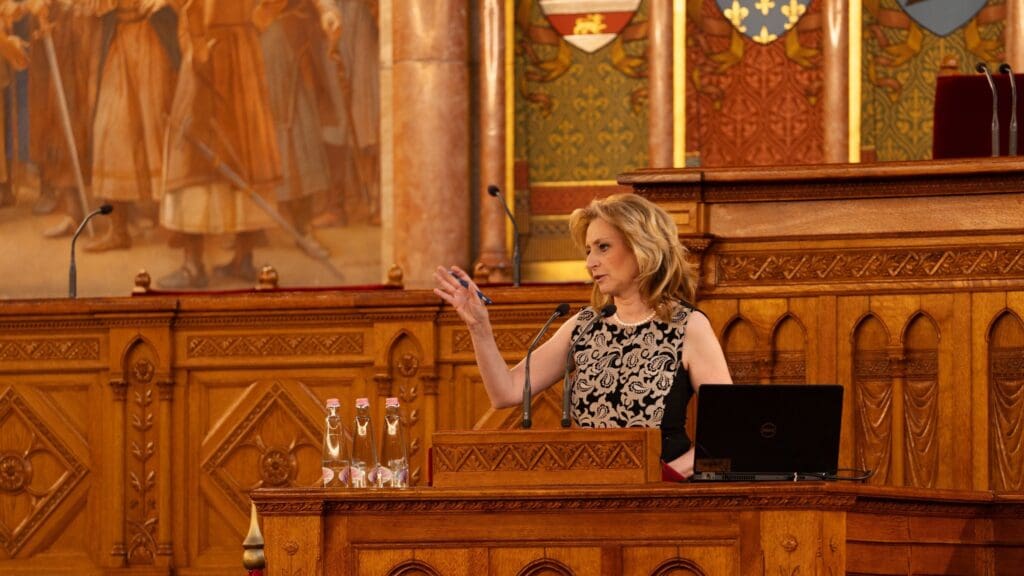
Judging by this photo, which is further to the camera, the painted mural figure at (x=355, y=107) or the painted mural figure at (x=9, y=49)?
the painted mural figure at (x=9, y=49)

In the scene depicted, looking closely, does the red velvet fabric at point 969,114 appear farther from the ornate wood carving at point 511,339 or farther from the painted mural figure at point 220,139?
the painted mural figure at point 220,139

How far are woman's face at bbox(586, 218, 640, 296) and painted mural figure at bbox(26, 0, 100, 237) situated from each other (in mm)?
7597

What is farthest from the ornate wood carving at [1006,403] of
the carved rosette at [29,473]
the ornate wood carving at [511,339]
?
the carved rosette at [29,473]

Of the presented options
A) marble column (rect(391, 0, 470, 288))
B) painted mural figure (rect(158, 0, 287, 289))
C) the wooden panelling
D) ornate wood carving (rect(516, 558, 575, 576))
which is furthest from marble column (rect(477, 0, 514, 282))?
ornate wood carving (rect(516, 558, 575, 576))

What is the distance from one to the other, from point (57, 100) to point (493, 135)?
2.88 meters

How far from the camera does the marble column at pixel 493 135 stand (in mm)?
11680

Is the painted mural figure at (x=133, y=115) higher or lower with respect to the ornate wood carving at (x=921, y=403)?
higher

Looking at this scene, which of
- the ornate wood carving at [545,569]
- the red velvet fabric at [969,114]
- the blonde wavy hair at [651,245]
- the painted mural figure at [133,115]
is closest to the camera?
the ornate wood carving at [545,569]

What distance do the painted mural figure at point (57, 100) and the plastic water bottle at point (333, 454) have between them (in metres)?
6.79

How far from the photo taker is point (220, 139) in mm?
12094

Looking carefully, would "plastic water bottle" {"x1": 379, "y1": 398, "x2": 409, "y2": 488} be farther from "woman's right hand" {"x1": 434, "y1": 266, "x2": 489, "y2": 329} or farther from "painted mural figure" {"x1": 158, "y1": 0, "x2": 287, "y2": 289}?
"painted mural figure" {"x1": 158, "y1": 0, "x2": 287, "y2": 289}

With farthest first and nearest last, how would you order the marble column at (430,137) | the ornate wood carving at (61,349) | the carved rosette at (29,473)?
the marble column at (430,137) < the ornate wood carving at (61,349) < the carved rosette at (29,473)

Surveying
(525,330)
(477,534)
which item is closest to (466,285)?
(477,534)

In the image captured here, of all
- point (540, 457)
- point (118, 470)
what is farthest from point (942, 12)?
point (540, 457)
